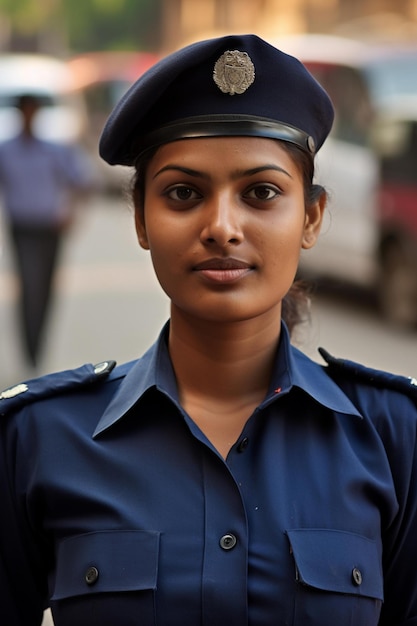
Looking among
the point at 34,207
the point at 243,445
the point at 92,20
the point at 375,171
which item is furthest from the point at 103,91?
the point at 92,20

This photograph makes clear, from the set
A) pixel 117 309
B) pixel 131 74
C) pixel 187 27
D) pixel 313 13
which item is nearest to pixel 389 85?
pixel 117 309

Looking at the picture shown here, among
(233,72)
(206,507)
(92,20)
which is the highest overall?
(92,20)

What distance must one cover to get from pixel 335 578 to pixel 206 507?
224 mm

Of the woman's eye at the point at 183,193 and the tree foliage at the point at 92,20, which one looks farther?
the tree foliage at the point at 92,20

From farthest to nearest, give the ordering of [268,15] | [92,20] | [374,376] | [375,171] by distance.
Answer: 1. [92,20]
2. [268,15]
3. [375,171]
4. [374,376]

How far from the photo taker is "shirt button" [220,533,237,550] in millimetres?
2084

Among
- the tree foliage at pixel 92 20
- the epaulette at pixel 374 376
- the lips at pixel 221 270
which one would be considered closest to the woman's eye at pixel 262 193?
the lips at pixel 221 270

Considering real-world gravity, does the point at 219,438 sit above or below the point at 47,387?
below

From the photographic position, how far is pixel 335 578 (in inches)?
82.7

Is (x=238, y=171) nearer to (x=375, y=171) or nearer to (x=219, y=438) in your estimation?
(x=219, y=438)

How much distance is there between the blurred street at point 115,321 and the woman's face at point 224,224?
5857mm

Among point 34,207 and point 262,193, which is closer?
point 262,193

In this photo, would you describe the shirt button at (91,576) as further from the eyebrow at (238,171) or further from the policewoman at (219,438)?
the eyebrow at (238,171)

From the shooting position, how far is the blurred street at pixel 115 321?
8.98 meters
